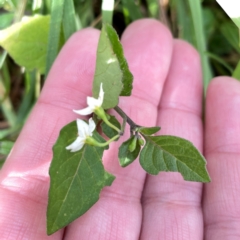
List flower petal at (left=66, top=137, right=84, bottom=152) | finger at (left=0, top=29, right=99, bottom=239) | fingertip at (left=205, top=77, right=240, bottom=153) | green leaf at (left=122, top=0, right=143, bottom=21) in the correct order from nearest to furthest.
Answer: flower petal at (left=66, top=137, right=84, bottom=152) < finger at (left=0, top=29, right=99, bottom=239) < fingertip at (left=205, top=77, right=240, bottom=153) < green leaf at (left=122, top=0, right=143, bottom=21)

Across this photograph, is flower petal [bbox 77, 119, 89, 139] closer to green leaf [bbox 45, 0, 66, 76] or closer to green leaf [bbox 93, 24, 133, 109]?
green leaf [bbox 93, 24, 133, 109]

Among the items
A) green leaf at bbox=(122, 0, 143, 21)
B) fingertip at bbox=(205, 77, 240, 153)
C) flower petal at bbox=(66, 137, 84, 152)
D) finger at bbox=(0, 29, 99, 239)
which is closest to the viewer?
flower petal at bbox=(66, 137, 84, 152)

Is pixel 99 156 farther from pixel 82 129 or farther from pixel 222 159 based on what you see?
pixel 222 159

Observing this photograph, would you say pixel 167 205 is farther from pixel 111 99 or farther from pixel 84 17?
pixel 84 17

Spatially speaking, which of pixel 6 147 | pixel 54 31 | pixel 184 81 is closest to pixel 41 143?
pixel 6 147

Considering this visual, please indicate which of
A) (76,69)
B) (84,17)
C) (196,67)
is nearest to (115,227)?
(76,69)

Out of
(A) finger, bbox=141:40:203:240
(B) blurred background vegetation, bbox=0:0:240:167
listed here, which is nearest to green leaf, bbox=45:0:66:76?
(B) blurred background vegetation, bbox=0:0:240:167
